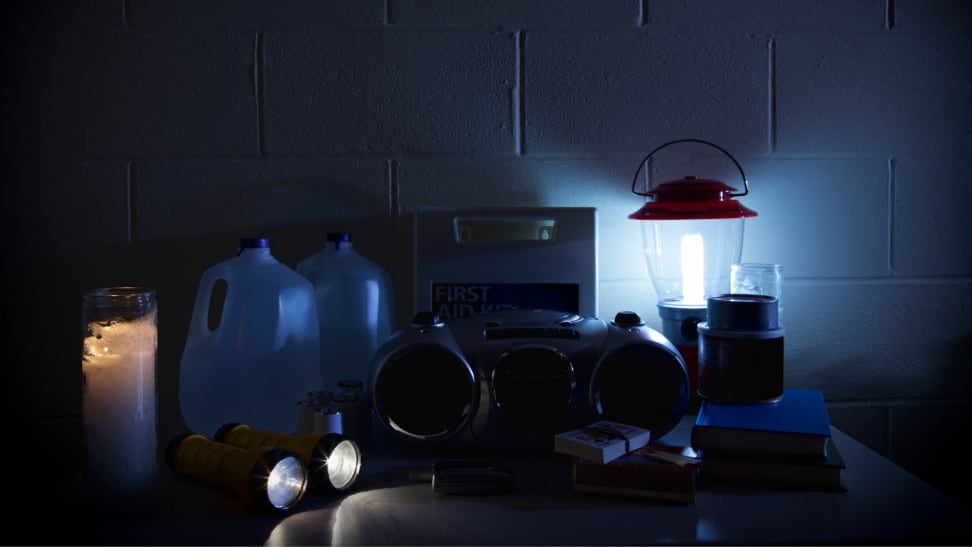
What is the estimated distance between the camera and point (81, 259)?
1303 millimetres

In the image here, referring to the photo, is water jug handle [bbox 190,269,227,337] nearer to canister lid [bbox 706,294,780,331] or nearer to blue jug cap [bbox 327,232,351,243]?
blue jug cap [bbox 327,232,351,243]

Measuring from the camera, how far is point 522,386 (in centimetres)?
92

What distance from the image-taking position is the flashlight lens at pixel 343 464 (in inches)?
32.2

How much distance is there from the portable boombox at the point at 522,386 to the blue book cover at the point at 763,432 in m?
0.06

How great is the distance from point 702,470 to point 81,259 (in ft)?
3.53

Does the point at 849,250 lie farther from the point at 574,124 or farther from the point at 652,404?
the point at 652,404

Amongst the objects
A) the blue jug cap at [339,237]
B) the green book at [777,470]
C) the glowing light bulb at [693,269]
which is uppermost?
the blue jug cap at [339,237]

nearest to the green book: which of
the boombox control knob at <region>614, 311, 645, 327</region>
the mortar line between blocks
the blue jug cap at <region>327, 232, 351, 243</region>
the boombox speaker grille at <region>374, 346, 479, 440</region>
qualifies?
the boombox control knob at <region>614, 311, 645, 327</region>

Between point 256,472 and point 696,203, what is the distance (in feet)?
2.39

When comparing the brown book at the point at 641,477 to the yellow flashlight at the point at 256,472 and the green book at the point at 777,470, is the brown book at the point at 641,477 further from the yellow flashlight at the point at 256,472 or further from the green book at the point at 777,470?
the yellow flashlight at the point at 256,472

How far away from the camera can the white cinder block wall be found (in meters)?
1.29

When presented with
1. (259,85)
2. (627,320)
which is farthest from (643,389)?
(259,85)

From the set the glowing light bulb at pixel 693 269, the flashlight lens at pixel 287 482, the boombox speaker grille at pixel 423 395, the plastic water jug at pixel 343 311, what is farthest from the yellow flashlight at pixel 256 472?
the glowing light bulb at pixel 693 269

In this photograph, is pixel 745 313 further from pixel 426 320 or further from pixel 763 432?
pixel 426 320
